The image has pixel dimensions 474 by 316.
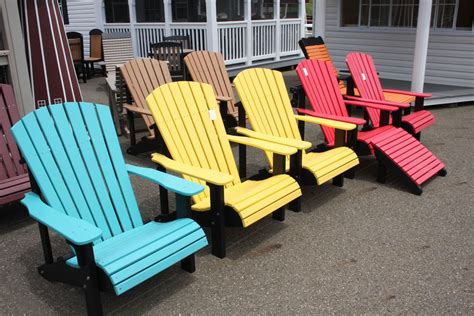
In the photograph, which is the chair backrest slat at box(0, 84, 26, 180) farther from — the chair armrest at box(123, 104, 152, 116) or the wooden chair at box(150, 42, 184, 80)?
the wooden chair at box(150, 42, 184, 80)

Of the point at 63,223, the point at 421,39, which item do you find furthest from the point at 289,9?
the point at 63,223

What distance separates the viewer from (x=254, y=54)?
11.2m

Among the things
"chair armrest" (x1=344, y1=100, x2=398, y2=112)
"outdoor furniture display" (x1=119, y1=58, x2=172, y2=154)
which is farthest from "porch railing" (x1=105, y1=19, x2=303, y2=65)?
"chair armrest" (x1=344, y1=100, x2=398, y2=112)

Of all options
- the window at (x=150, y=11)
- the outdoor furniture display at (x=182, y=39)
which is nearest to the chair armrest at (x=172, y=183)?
the outdoor furniture display at (x=182, y=39)

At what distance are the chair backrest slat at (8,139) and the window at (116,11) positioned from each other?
9.54m

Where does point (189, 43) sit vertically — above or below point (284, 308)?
above

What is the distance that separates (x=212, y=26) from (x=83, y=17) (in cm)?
525

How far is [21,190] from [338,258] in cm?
227

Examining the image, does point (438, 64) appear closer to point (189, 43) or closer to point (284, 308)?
point (189, 43)

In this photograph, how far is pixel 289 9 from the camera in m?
12.6

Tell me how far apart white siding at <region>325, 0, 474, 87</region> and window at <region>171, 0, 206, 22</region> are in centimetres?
365

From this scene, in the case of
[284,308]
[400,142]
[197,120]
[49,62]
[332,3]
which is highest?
[332,3]

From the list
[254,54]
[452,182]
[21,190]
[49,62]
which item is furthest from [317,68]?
[254,54]

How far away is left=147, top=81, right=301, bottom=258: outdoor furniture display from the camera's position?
282cm
